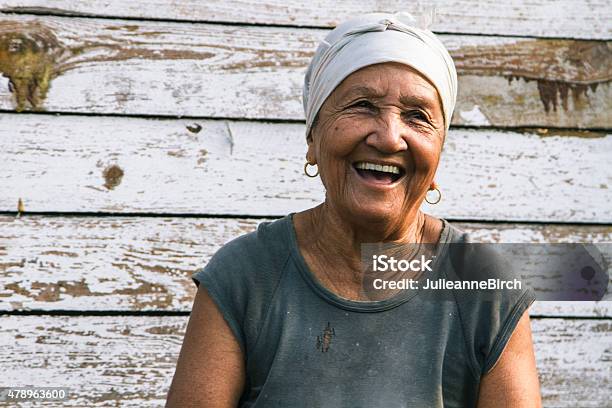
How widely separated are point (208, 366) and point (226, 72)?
1.12 meters

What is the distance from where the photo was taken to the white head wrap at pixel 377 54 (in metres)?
2.08

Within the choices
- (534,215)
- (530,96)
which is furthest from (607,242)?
(530,96)

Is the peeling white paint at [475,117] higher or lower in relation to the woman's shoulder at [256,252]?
higher

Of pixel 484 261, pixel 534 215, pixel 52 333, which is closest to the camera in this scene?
pixel 484 261

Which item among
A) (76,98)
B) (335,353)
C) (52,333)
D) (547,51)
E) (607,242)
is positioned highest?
(547,51)

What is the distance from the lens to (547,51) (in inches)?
118

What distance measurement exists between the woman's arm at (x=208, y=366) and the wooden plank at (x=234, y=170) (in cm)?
76

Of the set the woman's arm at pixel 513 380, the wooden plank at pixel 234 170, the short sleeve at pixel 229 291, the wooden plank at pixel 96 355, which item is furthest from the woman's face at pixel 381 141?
the wooden plank at pixel 96 355

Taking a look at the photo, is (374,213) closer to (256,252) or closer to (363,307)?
(363,307)

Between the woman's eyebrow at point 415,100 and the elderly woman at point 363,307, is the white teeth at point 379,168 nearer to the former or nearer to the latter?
the elderly woman at point 363,307

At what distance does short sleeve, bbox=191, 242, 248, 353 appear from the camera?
2152 mm

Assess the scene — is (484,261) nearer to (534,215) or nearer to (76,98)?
(534,215)

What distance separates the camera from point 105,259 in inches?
110

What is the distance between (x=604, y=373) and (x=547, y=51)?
45.3 inches
